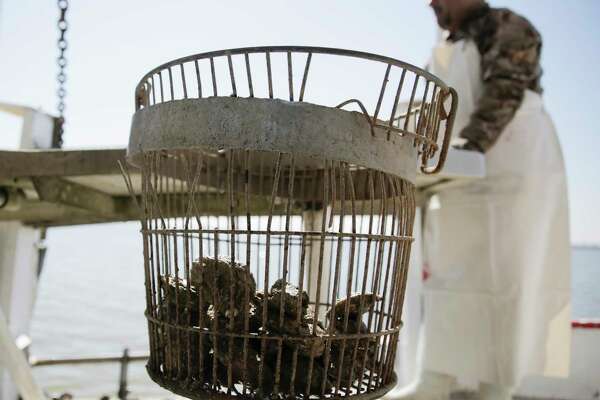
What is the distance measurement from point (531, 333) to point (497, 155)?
40.4 inches

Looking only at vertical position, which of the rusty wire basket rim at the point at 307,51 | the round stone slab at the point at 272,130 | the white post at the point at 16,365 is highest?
the rusty wire basket rim at the point at 307,51

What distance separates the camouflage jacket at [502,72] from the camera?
2.84 m

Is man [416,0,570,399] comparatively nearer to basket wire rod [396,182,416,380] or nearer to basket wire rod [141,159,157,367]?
basket wire rod [396,182,416,380]

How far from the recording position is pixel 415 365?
3.61 metres

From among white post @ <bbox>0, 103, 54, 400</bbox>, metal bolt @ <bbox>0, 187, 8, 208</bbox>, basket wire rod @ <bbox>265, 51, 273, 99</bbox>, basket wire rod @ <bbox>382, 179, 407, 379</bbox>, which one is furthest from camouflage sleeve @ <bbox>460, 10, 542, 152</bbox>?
white post @ <bbox>0, 103, 54, 400</bbox>

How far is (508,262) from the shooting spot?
2.96 m

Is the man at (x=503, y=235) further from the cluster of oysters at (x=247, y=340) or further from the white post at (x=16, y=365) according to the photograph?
the white post at (x=16, y=365)

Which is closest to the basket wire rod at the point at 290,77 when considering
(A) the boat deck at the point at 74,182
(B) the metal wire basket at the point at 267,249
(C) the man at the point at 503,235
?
(B) the metal wire basket at the point at 267,249

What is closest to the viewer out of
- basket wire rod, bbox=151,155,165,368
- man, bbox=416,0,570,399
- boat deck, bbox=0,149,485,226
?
basket wire rod, bbox=151,155,165,368

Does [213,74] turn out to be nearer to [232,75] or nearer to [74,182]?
[232,75]

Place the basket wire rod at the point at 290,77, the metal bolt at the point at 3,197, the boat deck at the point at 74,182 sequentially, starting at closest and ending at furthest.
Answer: the basket wire rod at the point at 290,77 → the boat deck at the point at 74,182 → the metal bolt at the point at 3,197

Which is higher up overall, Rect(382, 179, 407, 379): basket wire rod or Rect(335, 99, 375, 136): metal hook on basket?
Rect(335, 99, 375, 136): metal hook on basket

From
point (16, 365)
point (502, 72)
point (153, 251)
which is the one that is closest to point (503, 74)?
point (502, 72)

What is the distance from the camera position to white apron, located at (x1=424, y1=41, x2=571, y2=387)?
2.92 m
